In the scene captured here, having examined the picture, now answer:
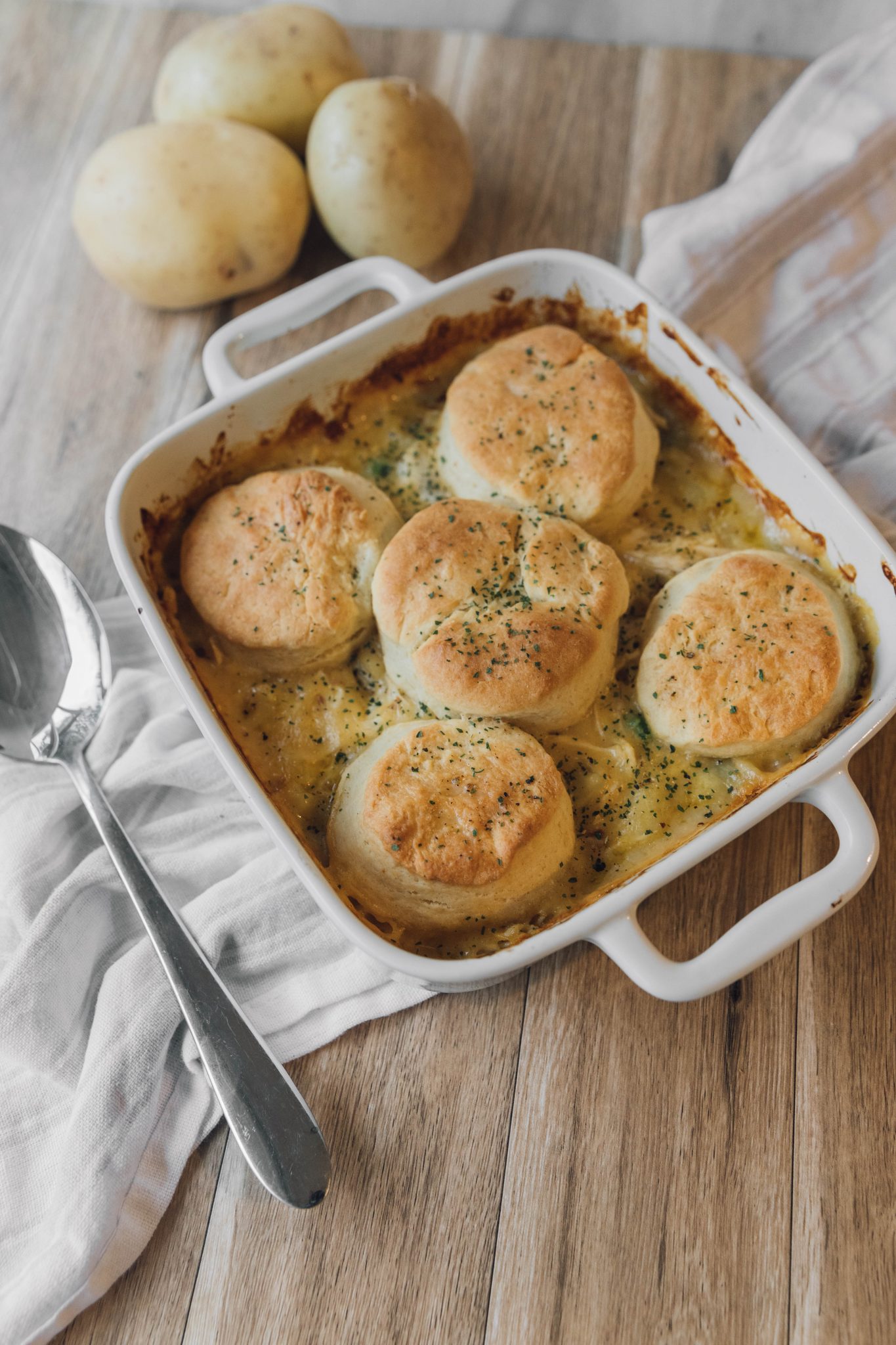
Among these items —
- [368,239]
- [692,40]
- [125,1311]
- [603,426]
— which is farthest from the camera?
[692,40]

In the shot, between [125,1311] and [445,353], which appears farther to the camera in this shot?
[445,353]

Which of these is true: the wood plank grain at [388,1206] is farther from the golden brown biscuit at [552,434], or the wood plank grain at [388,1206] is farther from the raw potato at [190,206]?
the raw potato at [190,206]

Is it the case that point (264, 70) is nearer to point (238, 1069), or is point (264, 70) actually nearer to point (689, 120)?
point (689, 120)

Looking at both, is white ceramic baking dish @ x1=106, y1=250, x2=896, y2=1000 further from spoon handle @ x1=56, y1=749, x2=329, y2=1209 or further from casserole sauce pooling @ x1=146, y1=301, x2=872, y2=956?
spoon handle @ x1=56, y1=749, x2=329, y2=1209

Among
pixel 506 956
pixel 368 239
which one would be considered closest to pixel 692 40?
pixel 368 239

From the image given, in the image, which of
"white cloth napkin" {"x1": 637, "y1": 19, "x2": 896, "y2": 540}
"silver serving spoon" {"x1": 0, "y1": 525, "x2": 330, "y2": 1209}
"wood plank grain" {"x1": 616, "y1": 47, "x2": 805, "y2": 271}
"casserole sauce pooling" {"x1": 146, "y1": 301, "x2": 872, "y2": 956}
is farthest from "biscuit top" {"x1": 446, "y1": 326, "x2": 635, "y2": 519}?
"silver serving spoon" {"x1": 0, "y1": 525, "x2": 330, "y2": 1209}

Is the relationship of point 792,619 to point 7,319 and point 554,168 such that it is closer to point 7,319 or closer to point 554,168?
point 554,168

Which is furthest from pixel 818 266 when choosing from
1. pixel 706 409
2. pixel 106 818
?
pixel 106 818
